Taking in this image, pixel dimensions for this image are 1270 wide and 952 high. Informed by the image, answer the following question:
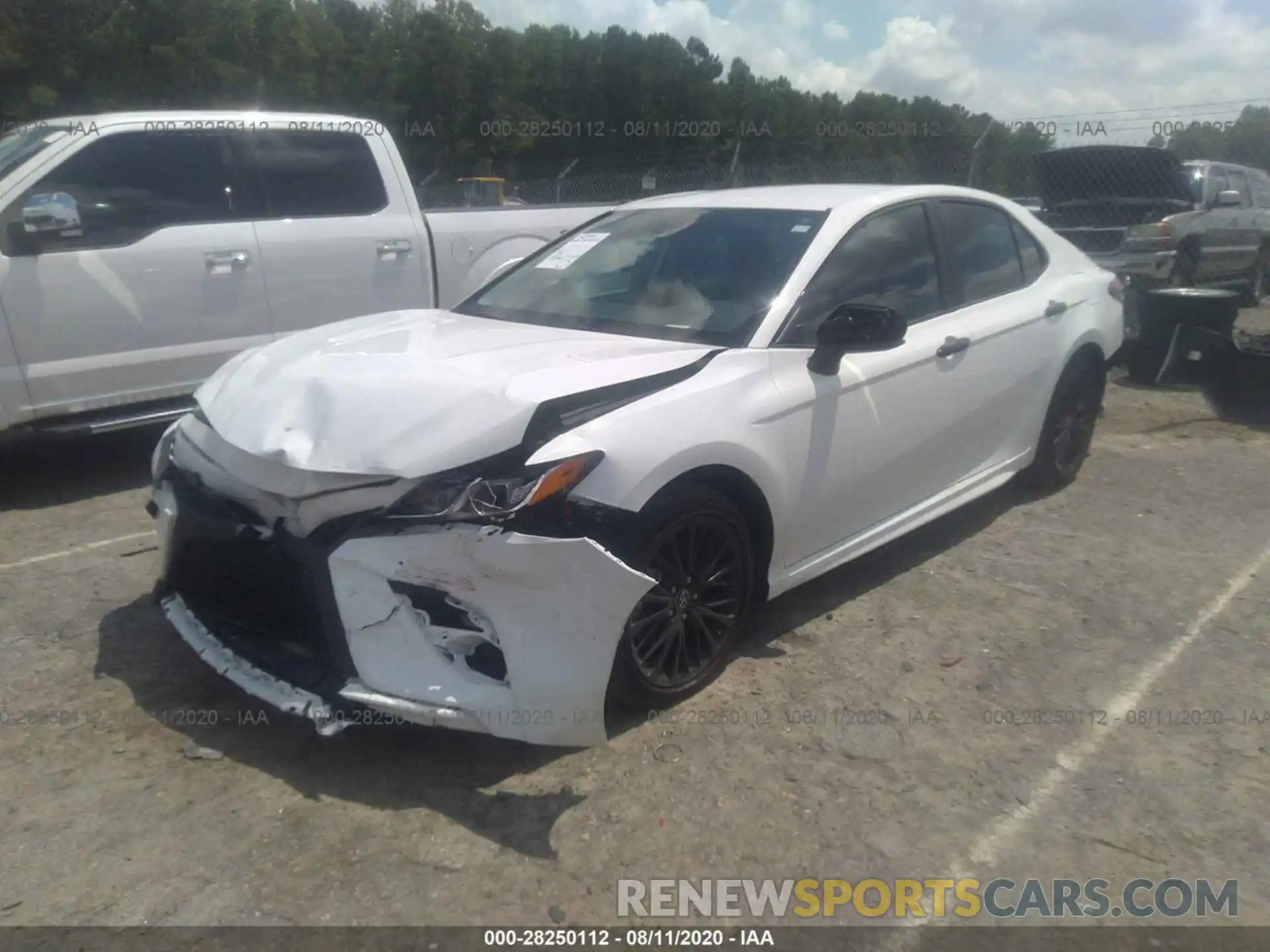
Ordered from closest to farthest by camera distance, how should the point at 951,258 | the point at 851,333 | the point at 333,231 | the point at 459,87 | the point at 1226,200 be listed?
the point at 851,333 → the point at 951,258 → the point at 333,231 → the point at 1226,200 → the point at 459,87

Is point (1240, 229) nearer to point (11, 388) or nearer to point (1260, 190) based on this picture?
point (1260, 190)

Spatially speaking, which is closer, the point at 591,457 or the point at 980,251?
the point at 591,457

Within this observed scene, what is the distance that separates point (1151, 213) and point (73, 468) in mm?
10804

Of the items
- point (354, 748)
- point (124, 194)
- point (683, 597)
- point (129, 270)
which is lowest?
point (354, 748)

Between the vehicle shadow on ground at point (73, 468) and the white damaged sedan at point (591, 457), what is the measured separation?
7.89 ft

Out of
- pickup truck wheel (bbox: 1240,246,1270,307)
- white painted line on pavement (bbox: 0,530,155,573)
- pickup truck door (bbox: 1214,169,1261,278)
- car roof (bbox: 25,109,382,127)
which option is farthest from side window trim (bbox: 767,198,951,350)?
pickup truck wheel (bbox: 1240,246,1270,307)

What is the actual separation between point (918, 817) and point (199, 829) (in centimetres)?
199

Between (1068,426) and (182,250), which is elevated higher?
(182,250)

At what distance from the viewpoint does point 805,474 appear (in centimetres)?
374

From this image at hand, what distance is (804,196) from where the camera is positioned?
4477 millimetres

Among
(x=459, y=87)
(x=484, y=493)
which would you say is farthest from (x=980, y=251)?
(x=459, y=87)

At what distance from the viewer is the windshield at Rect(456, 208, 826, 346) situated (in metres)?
3.90

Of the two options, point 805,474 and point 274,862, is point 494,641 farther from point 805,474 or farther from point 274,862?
point 805,474

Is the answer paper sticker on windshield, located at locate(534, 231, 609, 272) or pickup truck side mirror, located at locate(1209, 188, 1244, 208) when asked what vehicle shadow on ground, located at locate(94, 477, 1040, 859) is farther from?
pickup truck side mirror, located at locate(1209, 188, 1244, 208)
